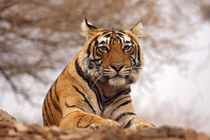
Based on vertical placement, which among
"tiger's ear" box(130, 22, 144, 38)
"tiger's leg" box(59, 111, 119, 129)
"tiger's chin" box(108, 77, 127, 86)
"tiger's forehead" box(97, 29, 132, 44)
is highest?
"tiger's ear" box(130, 22, 144, 38)

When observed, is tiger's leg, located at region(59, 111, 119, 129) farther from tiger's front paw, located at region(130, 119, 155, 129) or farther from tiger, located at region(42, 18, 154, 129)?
tiger's front paw, located at region(130, 119, 155, 129)

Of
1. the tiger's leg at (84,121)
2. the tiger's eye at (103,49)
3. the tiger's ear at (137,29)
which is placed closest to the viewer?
the tiger's leg at (84,121)

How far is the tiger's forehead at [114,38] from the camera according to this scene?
3.78 meters

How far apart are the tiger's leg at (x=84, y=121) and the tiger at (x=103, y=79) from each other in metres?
0.02

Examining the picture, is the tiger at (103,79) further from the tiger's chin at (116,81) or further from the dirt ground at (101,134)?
the dirt ground at (101,134)

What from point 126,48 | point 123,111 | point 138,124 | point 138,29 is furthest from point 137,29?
point 138,124

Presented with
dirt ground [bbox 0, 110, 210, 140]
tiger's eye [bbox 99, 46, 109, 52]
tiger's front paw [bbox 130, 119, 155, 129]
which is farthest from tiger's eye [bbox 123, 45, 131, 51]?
dirt ground [bbox 0, 110, 210, 140]

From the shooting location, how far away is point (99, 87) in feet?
12.6

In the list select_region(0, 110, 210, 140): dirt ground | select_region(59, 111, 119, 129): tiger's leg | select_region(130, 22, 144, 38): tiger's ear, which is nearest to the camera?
select_region(0, 110, 210, 140): dirt ground

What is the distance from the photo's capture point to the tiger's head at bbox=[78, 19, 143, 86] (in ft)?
11.8

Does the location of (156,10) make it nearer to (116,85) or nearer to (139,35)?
(139,35)

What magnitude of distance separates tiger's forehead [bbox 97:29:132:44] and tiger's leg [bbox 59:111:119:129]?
943 millimetres

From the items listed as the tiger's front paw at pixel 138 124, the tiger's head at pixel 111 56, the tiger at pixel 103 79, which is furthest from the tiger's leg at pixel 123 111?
the tiger's head at pixel 111 56

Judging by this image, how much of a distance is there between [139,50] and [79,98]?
1006mm
